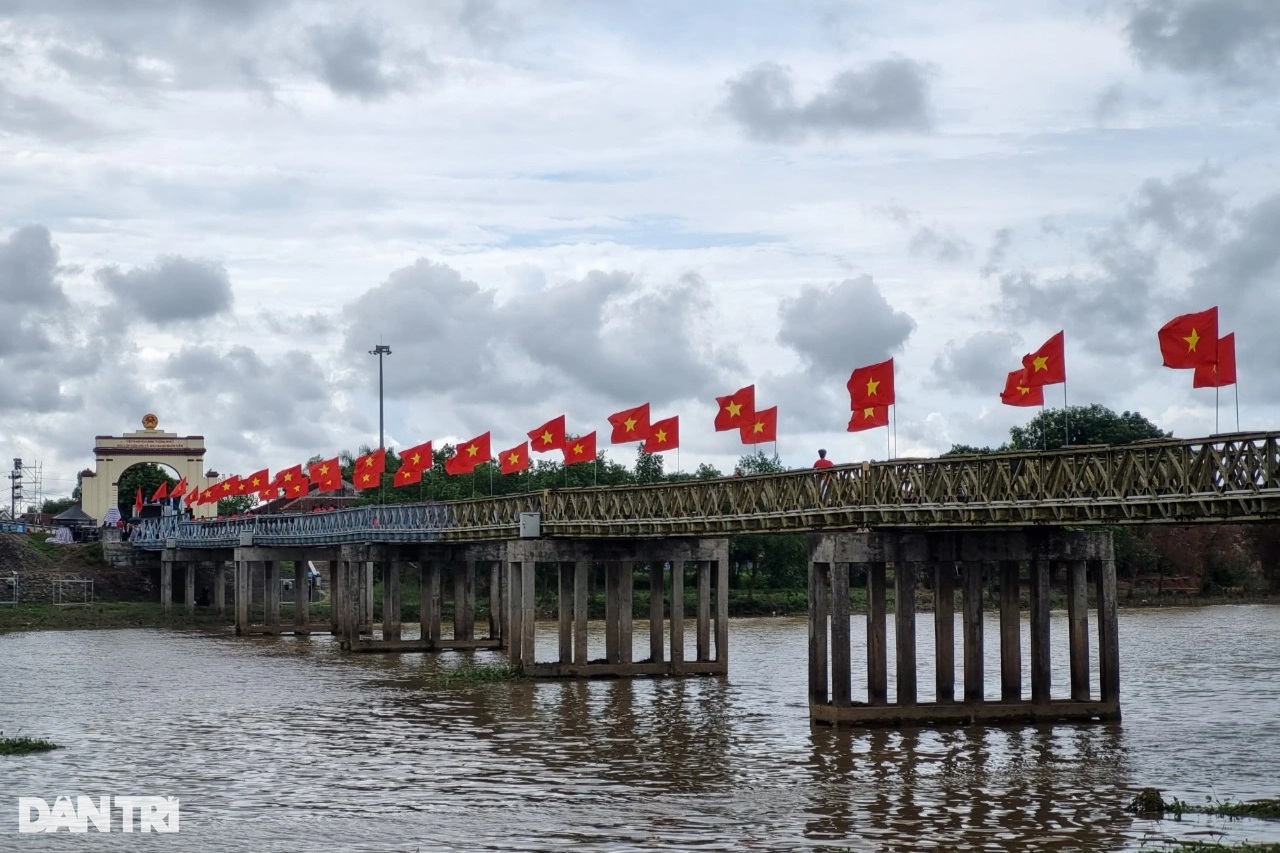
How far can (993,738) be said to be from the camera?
133 ft

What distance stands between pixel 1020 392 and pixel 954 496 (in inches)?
111

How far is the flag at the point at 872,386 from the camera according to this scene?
45281 millimetres

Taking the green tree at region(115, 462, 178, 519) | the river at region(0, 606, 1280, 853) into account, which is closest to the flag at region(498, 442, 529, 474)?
the river at region(0, 606, 1280, 853)

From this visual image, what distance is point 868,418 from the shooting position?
45781 millimetres

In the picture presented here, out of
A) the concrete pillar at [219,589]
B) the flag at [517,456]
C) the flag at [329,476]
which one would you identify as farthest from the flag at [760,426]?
the concrete pillar at [219,589]

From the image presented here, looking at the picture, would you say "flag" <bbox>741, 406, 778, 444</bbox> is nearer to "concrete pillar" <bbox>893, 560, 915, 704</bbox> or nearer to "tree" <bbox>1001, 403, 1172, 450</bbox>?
"concrete pillar" <bbox>893, 560, 915, 704</bbox>

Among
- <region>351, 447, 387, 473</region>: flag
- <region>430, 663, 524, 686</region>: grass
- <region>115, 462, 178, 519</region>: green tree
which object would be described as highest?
<region>115, 462, 178, 519</region>: green tree

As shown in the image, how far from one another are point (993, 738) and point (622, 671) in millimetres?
19875

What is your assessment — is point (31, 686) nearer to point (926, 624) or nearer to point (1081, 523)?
point (1081, 523)

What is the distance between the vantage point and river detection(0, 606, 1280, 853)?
29.1 meters

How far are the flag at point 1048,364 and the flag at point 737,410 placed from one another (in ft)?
42.8

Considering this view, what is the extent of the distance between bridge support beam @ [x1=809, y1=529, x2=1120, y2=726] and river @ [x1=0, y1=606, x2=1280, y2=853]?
922mm

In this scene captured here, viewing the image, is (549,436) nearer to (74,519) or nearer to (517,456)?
(517,456)

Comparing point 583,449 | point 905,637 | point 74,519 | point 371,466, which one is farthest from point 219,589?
point 905,637
